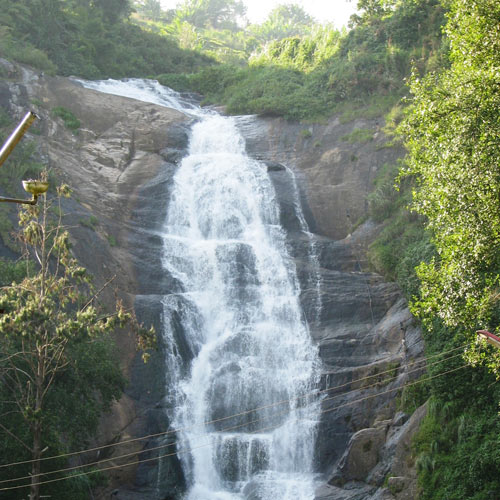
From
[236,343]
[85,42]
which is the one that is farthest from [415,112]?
[85,42]

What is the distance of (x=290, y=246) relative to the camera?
32500 mm

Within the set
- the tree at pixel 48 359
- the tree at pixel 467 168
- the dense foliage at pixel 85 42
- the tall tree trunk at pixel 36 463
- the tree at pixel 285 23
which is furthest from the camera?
the tree at pixel 285 23

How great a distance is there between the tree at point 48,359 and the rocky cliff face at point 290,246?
3990 mm

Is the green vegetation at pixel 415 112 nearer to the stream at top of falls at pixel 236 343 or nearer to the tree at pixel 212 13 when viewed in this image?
the stream at top of falls at pixel 236 343

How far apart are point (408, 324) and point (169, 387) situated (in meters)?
9.40

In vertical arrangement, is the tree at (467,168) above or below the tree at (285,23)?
below

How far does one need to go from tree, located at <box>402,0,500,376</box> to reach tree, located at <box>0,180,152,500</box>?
7686mm

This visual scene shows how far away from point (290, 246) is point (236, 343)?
6.97 meters

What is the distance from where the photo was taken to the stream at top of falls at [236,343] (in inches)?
939

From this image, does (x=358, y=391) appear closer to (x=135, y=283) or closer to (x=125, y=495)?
(x=125, y=495)

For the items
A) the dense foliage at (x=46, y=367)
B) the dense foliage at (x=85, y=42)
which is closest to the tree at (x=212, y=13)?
the dense foliage at (x=85, y=42)

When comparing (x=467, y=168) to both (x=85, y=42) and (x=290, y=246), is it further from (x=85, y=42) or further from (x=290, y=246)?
(x=85, y=42)

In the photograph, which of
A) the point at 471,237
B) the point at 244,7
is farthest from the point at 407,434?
the point at 244,7

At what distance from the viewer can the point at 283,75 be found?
47.2 m
